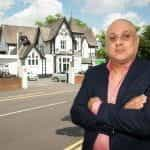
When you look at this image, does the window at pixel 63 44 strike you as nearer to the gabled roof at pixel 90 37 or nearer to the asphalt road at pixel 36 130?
the gabled roof at pixel 90 37

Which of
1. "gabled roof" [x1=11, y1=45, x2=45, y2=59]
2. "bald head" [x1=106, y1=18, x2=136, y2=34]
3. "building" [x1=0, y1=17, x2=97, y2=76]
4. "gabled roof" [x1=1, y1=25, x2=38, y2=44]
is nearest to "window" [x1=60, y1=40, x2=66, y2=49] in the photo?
"building" [x1=0, y1=17, x2=97, y2=76]

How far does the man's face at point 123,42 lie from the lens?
11.4 ft

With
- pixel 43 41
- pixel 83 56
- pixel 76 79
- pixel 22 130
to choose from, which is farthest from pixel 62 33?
pixel 22 130

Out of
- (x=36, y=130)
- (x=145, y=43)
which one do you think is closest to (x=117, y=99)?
(x=36, y=130)

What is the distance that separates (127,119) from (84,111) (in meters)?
0.48

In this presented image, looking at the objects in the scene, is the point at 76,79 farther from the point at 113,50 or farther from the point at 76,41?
the point at 113,50

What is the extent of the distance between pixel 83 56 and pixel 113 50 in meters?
85.4

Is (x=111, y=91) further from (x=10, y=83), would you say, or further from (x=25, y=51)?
(x=25, y=51)

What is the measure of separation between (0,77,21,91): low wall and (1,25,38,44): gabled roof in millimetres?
34425

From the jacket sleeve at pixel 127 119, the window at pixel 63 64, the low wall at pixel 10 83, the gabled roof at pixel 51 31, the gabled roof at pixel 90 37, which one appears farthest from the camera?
the gabled roof at pixel 90 37

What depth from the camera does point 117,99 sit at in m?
3.38

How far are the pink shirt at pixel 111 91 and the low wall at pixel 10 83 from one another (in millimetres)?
37303

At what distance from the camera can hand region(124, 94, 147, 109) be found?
323cm

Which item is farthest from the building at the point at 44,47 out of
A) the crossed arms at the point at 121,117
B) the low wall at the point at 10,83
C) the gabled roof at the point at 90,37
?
the crossed arms at the point at 121,117
